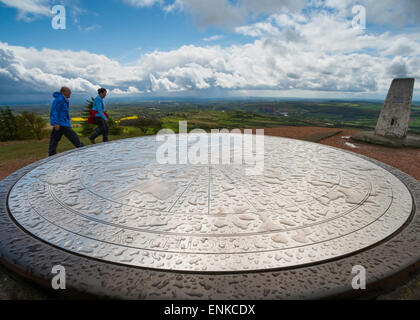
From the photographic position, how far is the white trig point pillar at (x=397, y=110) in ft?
26.2

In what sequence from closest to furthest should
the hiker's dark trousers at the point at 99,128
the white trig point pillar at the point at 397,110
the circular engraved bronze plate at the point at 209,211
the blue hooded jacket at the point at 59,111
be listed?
1. the circular engraved bronze plate at the point at 209,211
2. the blue hooded jacket at the point at 59,111
3. the hiker's dark trousers at the point at 99,128
4. the white trig point pillar at the point at 397,110

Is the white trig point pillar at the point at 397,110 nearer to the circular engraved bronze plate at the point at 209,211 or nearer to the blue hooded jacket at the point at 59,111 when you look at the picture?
the circular engraved bronze plate at the point at 209,211

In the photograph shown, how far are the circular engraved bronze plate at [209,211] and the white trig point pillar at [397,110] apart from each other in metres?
6.95

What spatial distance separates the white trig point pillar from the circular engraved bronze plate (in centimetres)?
695

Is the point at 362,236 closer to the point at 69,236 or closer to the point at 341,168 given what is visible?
the point at 341,168

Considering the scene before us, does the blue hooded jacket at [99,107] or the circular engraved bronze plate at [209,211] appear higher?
the blue hooded jacket at [99,107]

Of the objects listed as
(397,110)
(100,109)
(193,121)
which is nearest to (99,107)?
(100,109)

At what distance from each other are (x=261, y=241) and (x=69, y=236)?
4.70 ft

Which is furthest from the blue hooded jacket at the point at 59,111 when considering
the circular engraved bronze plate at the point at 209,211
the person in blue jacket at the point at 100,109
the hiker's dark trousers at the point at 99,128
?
the circular engraved bronze plate at the point at 209,211

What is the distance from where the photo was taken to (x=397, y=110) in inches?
324

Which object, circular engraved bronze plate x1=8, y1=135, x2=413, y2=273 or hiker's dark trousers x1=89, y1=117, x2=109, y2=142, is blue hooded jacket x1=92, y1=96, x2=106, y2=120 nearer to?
hiker's dark trousers x1=89, y1=117, x2=109, y2=142

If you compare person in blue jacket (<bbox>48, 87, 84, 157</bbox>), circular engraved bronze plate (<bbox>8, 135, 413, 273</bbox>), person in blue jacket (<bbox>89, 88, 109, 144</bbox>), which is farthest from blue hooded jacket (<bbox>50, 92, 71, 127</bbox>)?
circular engraved bronze plate (<bbox>8, 135, 413, 273</bbox>)

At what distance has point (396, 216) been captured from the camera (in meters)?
2.01
